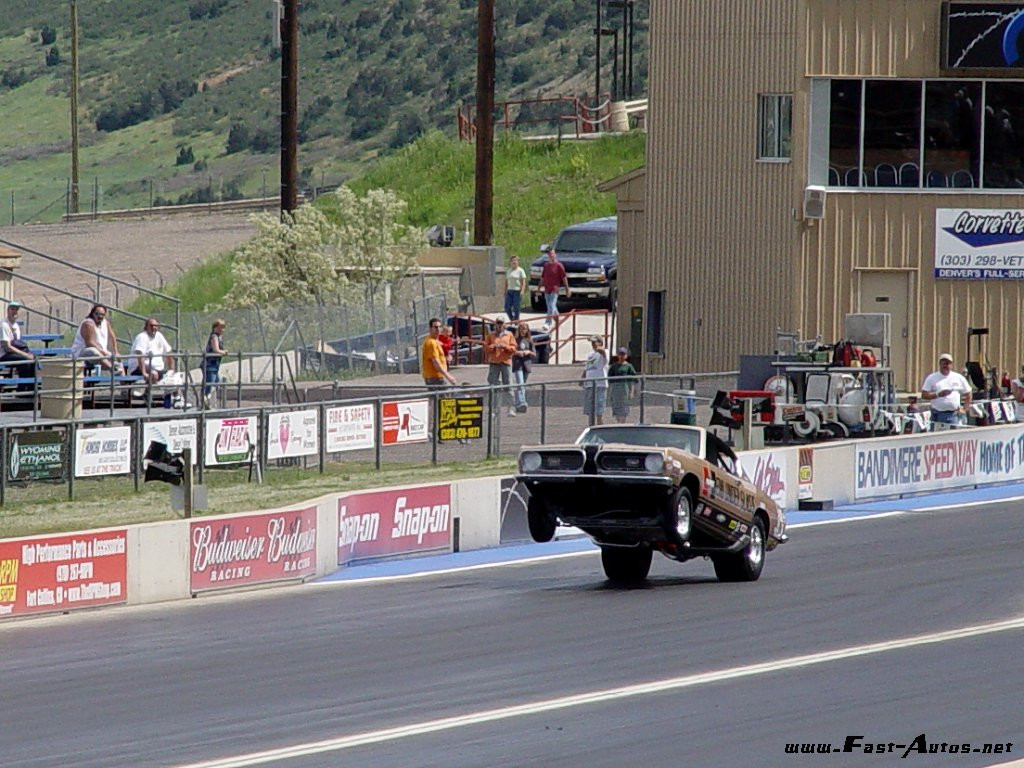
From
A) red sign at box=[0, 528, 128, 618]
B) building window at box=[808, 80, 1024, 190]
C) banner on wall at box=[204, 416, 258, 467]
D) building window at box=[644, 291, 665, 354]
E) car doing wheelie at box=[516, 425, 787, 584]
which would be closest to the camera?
red sign at box=[0, 528, 128, 618]

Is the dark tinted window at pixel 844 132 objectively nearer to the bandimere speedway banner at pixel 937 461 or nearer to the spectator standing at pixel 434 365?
the bandimere speedway banner at pixel 937 461

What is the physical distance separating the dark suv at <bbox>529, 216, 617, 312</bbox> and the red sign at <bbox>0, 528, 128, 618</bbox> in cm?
2847

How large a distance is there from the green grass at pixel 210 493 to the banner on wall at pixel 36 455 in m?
0.17

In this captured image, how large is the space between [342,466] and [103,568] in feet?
30.7

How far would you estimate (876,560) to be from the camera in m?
23.8

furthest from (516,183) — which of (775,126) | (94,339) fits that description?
(94,339)

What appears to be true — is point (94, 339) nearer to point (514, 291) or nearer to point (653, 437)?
point (653, 437)

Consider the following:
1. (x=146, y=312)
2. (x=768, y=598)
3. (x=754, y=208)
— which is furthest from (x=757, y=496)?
(x=146, y=312)

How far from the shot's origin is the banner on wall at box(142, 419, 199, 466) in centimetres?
2647

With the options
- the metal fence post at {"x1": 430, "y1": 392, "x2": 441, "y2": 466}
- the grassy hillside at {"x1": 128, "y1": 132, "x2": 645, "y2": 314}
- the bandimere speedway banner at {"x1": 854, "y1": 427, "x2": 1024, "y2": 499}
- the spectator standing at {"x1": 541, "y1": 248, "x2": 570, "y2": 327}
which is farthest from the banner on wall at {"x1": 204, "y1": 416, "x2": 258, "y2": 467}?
the grassy hillside at {"x1": 128, "y1": 132, "x2": 645, "y2": 314}

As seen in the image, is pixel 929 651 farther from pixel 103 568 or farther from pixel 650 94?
pixel 650 94

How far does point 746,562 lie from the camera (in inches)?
850

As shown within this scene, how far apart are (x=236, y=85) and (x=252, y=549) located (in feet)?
325

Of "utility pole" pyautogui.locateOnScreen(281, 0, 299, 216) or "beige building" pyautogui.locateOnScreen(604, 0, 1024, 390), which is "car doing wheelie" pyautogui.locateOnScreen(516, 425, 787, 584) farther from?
"utility pole" pyautogui.locateOnScreen(281, 0, 299, 216)
